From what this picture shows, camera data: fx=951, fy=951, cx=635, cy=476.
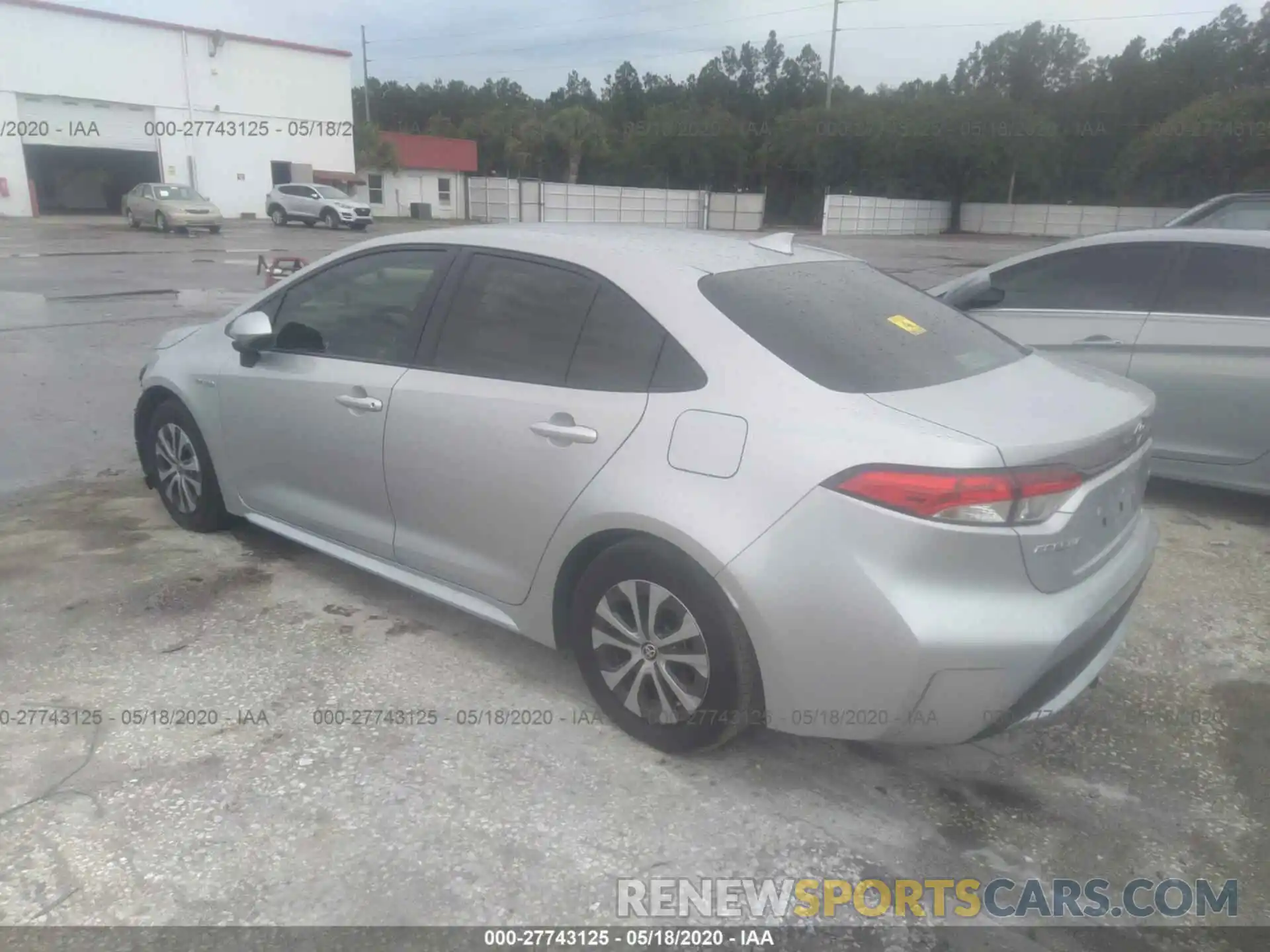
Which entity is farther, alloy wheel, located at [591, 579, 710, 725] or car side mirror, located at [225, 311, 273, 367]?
car side mirror, located at [225, 311, 273, 367]

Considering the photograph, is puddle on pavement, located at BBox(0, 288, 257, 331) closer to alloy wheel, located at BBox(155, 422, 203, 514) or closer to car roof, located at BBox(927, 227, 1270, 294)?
alloy wheel, located at BBox(155, 422, 203, 514)

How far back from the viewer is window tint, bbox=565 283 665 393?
9.50 feet

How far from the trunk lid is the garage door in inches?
1632

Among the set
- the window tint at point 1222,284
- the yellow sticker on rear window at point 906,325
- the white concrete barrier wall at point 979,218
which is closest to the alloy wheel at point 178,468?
the yellow sticker on rear window at point 906,325

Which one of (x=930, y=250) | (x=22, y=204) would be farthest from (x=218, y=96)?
(x=930, y=250)

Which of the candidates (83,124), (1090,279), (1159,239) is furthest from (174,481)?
(83,124)

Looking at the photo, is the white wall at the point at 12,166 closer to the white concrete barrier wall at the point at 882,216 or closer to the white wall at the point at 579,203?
the white wall at the point at 579,203

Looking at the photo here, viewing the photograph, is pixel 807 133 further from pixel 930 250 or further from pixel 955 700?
pixel 955 700

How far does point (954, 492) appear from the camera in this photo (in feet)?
7.75

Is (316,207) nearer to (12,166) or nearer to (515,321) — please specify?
(12,166)

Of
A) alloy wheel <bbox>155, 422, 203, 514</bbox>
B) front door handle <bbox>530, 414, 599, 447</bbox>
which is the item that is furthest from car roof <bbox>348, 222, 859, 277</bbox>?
alloy wheel <bbox>155, 422, 203, 514</bbox>

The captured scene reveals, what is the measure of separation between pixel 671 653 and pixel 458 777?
0.75 m

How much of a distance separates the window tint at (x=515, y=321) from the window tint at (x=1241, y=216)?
313 inches

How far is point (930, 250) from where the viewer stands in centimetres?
3312
